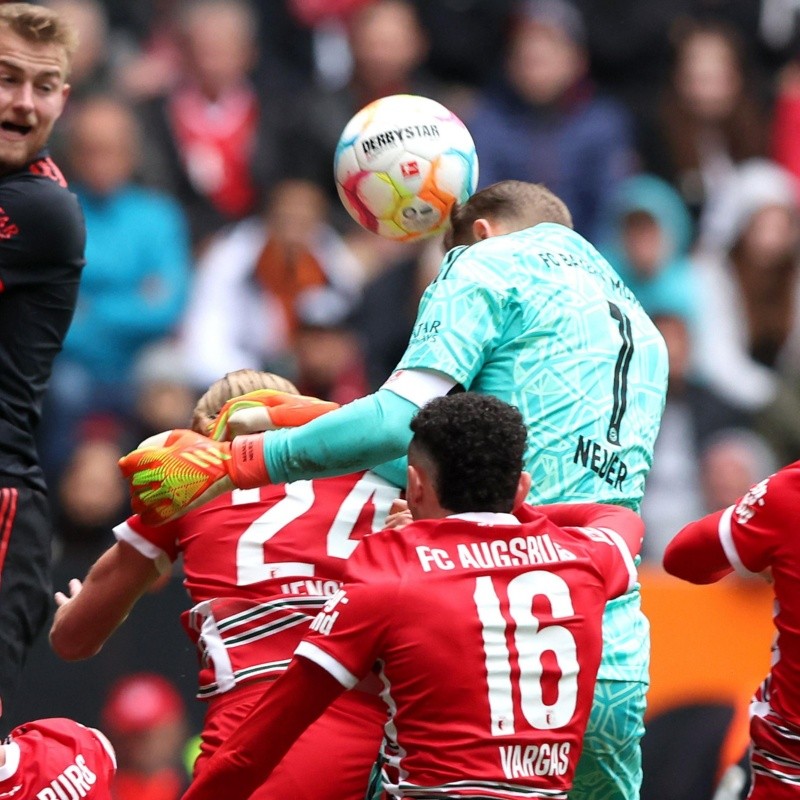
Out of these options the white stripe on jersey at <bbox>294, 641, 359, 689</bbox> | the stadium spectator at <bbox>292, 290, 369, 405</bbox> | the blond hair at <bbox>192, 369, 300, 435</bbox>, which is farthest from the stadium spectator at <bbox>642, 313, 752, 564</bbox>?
the white stripe on jersey at <bbox>294, 641, 359, 689</bbox>

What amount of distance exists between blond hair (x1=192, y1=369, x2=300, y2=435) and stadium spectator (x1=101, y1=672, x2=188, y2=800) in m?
2.39

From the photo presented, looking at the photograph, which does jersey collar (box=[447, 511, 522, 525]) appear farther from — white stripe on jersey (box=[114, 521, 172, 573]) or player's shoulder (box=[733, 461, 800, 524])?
white stripe on jersey (box=[114, 521, 172, 573])

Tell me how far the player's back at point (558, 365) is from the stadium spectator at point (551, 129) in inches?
230

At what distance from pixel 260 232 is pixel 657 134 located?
8.87 ft

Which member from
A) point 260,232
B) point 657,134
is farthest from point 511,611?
point 657,134

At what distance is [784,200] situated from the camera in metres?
10.6

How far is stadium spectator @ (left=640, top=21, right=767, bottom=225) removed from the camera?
36.0 feet

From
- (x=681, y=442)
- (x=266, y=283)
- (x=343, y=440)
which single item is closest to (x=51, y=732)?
(x=343, y=440)

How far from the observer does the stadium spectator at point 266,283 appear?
998cm

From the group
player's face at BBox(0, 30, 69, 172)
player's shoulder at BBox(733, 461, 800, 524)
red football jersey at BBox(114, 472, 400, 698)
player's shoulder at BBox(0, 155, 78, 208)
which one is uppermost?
player's face at BBox(0, 30, 69, 172)

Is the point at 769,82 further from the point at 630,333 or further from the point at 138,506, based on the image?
the point at 138,506

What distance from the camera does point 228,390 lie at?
5.16 m

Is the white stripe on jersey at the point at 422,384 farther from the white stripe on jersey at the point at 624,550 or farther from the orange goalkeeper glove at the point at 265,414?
the white stripe on jersey at the point at 624,550

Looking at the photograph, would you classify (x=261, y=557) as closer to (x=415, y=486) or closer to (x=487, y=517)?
(x=415, y=486)
